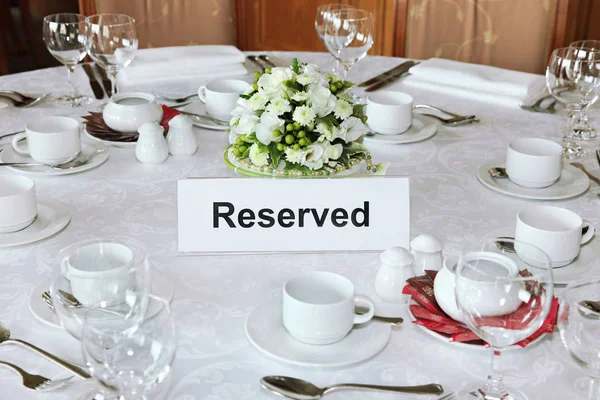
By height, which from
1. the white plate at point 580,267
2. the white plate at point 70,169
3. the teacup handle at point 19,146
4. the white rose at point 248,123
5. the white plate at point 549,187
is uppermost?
the white rose at point 248,123

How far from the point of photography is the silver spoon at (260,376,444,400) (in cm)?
83

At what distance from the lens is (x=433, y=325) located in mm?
940

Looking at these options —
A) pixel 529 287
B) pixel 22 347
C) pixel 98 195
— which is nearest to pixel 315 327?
pixel 529 287

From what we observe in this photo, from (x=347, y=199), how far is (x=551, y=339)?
1.14 feet

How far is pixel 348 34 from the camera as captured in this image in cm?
181

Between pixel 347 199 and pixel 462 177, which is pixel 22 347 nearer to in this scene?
pixel 347 199

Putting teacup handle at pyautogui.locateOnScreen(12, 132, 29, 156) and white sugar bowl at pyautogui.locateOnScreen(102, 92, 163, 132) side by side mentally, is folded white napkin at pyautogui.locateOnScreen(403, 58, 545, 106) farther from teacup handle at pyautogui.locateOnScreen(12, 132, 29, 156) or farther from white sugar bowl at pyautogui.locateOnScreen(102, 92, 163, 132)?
teacup handle at pyautogui.locateOnScreen(12, 132, 29, 156)

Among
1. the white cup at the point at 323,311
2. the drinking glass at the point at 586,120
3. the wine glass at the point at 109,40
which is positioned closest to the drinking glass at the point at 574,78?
the drinking glass at the point at 586,120

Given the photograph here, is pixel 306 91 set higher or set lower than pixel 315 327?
higher

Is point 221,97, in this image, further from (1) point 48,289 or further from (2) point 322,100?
(1) point 48,289

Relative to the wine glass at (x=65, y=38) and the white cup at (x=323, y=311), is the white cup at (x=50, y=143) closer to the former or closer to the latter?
the wine glass at (x=65, y=38)

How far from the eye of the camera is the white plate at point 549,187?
1.35 meters

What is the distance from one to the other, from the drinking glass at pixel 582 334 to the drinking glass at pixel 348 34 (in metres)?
1.06

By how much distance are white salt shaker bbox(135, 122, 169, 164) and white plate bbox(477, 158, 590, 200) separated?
0.60 m
